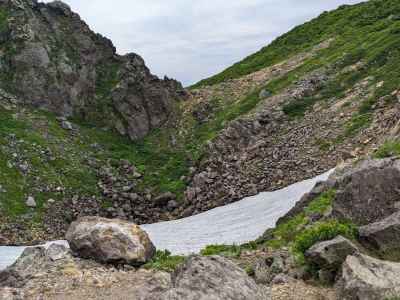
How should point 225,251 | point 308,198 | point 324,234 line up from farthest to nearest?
point 308,198 → point 225,251 → point 324,234

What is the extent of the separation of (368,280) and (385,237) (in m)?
3.35

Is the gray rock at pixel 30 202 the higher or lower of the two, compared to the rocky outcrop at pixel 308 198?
higher

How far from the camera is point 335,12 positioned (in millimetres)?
86625

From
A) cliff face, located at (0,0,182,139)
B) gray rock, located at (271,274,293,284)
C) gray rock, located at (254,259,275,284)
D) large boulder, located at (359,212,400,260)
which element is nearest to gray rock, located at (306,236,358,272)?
gray rock, located at (271,274,293,284)

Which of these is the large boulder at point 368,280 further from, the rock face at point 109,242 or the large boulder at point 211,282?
the rock face at point 109,242

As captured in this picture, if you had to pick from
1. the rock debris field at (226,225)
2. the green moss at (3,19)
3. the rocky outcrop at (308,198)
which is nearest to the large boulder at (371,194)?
the rocky outcrop at (308,198)

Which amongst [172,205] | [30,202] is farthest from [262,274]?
[30,202]

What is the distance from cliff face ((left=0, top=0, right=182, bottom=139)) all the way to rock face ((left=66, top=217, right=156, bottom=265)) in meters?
38.3

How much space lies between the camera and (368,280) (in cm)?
1288

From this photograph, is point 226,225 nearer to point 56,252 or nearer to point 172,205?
point 172,205

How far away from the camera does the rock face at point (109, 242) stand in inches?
793

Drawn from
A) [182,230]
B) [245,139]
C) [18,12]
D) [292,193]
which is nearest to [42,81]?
[18,12]

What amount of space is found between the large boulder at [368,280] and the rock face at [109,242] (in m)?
8.89

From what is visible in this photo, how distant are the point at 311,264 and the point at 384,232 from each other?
2367 millimetres
